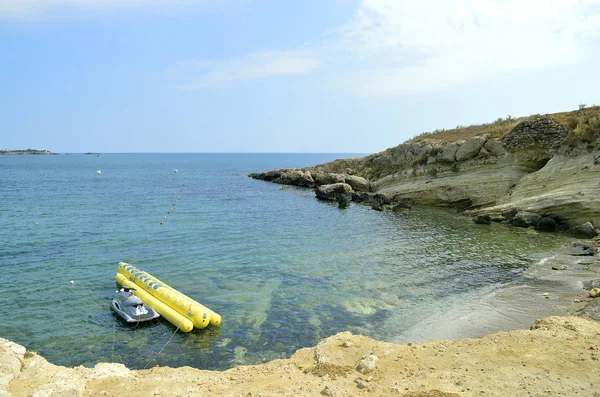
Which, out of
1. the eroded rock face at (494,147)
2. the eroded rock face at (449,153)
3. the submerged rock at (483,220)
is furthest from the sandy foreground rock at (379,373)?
the eroded rock face at (449,153)

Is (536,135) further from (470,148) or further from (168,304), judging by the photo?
(168,304)

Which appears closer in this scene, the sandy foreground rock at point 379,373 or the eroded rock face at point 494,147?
the sandy foreground rock at point 379,373

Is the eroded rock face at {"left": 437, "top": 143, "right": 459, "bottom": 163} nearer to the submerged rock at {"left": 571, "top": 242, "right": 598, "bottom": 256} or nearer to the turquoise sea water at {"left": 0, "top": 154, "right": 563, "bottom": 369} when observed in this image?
the turquoise sea water at {"left": 0, "top": 154, "right": 563, "bottom": 369}

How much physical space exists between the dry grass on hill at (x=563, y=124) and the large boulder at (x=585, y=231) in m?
9.11

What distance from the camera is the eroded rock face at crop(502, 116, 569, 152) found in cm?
3575

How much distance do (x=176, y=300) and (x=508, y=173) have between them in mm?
34102

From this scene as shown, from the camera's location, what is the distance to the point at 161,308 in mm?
15312

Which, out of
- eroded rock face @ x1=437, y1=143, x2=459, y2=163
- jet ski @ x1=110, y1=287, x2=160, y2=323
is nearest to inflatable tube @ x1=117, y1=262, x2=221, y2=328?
jet ski @ x1=110, y1=287, x2=160, y2=323

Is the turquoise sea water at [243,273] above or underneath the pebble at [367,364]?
underneath

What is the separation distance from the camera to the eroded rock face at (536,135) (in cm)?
3575

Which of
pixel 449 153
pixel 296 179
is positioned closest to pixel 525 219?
pixel 449 153

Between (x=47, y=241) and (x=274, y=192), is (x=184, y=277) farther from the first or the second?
(x=274, y=192)

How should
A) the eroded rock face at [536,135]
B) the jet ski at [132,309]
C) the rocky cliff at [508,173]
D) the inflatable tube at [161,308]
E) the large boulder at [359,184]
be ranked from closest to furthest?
the inflatable tube at [161,308] → the jet ski at [132,309] → the rocky cliff at [508,173] → the eroded rock face at [536,135] → the large boulder at [359,184]

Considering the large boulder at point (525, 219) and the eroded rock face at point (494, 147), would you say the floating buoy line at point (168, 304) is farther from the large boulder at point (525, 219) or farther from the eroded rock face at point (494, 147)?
the eroded rock face at point (494, 147)
